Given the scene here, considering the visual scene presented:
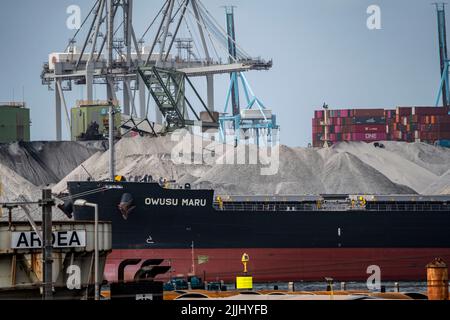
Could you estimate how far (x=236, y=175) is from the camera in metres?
95.6

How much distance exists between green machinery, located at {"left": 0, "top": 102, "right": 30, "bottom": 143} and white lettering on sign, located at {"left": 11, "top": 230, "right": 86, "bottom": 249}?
8680 cm

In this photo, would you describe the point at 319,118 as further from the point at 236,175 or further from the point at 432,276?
the point at 432,276

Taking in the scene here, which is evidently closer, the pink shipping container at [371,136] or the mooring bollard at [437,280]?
the mooring bollard at [437,280]

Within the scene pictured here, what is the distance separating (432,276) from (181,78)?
237ft

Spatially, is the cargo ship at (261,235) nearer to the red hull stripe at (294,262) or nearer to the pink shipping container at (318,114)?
the red hull stripe at (294,262)

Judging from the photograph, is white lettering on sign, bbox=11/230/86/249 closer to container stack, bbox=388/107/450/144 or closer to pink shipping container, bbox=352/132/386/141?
pink shipping container, bbox=352/132/386/141

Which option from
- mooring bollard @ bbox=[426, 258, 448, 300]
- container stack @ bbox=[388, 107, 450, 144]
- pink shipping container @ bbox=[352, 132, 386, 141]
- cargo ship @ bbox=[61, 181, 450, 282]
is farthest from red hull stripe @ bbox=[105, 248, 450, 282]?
container stack @ bbox=[388, 107, 450, 144]

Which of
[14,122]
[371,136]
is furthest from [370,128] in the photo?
[14,122]

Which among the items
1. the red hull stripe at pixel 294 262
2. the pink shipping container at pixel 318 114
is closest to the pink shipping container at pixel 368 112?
the pink shipping container at pixel 318 114

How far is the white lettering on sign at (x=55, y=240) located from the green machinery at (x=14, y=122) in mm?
86803

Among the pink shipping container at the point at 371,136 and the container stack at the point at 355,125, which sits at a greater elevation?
the container stack at the point at 355,125

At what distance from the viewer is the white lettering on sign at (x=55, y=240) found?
27000 mm

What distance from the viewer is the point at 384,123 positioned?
11756 cm
